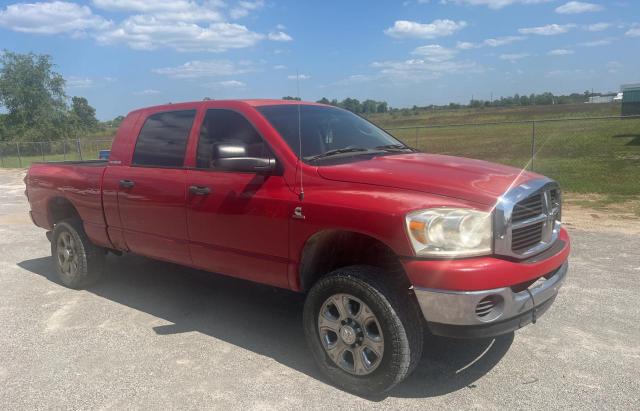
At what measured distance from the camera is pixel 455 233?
10.0 feet

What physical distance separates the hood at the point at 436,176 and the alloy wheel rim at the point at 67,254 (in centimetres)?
352

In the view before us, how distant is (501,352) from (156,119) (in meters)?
3.67

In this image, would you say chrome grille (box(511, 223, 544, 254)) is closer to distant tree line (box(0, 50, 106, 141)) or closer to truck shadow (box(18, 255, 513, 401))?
truck shadow (box(18, 255, 513, 401))

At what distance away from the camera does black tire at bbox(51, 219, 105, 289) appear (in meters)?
5.70

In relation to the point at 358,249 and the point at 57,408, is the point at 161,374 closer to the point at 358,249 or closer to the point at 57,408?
the point at 57,408

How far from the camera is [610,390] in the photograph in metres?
3.40

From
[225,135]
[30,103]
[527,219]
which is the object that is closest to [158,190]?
[225,135]

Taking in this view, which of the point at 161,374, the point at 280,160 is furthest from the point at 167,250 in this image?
the point at 280,160

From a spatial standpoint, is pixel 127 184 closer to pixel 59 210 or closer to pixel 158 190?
pixel 158 190

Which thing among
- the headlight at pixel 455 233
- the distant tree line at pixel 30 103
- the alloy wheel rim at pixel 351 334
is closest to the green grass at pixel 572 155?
the headlight at pixel 455 233

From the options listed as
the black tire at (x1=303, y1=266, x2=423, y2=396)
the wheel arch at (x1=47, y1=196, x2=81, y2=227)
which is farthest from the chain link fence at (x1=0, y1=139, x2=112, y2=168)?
the black tire at (x1=303, y1=266, x2=423, y2=396)

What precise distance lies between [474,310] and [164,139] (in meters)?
3.19

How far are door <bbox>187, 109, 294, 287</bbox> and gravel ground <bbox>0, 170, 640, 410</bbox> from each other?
67cm

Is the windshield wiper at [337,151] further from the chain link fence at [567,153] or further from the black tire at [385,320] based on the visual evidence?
the chain link fence at [567,153]
